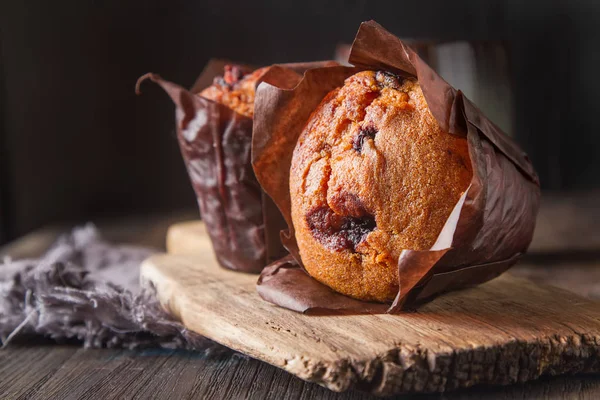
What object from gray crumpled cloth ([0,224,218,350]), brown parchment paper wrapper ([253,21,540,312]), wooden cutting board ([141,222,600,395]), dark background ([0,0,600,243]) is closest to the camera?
wooden cutting board ([141,222,600,395])

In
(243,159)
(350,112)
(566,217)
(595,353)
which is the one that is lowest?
(566,217)

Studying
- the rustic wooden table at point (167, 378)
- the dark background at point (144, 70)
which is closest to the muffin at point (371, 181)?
the rustic wooden table at point (167, 378)

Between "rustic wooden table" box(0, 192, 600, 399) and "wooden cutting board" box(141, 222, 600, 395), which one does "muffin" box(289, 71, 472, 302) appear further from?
"rustic wooden table" box(0, 192, 600, 399)

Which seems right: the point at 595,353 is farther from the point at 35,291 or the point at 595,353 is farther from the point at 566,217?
the point at 566,217

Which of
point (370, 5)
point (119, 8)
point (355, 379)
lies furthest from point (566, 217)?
point (119, 8)

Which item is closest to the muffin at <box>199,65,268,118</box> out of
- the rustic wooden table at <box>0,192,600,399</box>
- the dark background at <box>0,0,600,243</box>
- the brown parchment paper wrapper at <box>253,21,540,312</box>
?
the brown parchment paper wrapper at <box>253,21,540,312</box>

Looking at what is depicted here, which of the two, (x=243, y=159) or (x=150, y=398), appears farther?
(x=243, y=159)

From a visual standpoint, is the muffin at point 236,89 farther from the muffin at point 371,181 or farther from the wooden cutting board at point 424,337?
the wooden cutting board at point 424,337

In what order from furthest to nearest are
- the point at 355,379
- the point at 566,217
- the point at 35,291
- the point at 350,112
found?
the point at 566,217 < the point at 35,291 < the point at 350,112 < the point at 355,379
